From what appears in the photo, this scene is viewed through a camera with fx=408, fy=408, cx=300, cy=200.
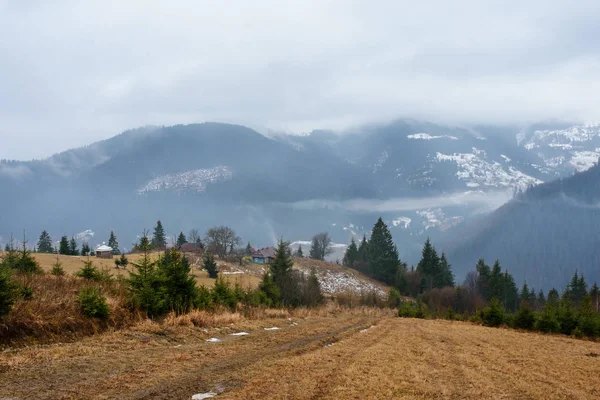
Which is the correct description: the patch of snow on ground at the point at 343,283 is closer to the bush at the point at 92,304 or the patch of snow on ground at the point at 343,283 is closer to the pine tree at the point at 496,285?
the pine tree at the point at 496,285

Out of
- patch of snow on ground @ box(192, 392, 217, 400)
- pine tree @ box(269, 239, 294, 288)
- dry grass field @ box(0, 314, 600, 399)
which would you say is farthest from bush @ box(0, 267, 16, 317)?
pine tree @ box(269, 239, 294, 288)

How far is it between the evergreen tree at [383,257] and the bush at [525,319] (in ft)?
285

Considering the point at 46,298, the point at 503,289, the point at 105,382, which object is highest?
the point at 46,298

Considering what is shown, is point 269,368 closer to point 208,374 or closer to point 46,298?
point 208,374

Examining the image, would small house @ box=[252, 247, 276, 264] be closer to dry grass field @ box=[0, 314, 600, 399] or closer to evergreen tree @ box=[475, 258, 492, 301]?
evergreen tree @ box=[475, 258, 492, 301]

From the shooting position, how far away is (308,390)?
773cm

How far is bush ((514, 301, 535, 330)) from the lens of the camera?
29.7 meters

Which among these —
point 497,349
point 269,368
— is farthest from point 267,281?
point 269,368

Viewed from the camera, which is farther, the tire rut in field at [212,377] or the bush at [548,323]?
the bush at [548,323]

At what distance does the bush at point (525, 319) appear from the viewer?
29.7 meters

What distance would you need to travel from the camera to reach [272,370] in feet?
30.1

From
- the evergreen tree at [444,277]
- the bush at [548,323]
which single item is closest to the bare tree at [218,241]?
the evergreen tree at [444,277]

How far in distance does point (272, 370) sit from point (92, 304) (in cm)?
766

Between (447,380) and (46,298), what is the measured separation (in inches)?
477
